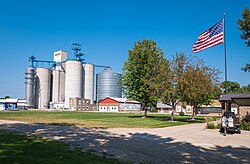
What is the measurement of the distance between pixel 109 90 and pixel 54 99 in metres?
Answer: 29.1

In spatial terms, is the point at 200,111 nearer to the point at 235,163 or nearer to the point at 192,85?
the point at 192,85

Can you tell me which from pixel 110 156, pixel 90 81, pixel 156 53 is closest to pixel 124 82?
pixel 156 53

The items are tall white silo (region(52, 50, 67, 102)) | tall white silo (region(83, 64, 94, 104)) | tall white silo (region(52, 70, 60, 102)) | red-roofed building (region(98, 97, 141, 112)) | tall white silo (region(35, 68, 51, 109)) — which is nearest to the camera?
red-roofed building (region(98, 97, 141, 112))

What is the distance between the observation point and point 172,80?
2777 cm

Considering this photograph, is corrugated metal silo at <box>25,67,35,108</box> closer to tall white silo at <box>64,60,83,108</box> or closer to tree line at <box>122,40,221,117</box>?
tall white silo at <box>64,60,83,108</box>

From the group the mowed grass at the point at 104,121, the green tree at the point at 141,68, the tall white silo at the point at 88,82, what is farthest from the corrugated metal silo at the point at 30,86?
the green tree at the point at 141,68

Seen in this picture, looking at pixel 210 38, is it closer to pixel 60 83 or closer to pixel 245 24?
pixel 245 24

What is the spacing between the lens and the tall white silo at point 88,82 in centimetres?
11850

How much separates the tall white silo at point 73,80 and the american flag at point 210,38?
9345 centimetres

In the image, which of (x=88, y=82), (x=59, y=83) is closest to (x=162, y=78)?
(x=88, y=82)

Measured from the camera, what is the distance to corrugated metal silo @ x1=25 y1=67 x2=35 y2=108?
11269 centimetres

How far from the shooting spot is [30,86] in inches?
4432

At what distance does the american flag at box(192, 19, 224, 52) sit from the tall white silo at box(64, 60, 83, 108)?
93.5m

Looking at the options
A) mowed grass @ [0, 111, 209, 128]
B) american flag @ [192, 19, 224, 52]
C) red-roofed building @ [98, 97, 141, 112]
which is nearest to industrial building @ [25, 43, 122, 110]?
red-roofed building @ [98, 97, 141, 112]
